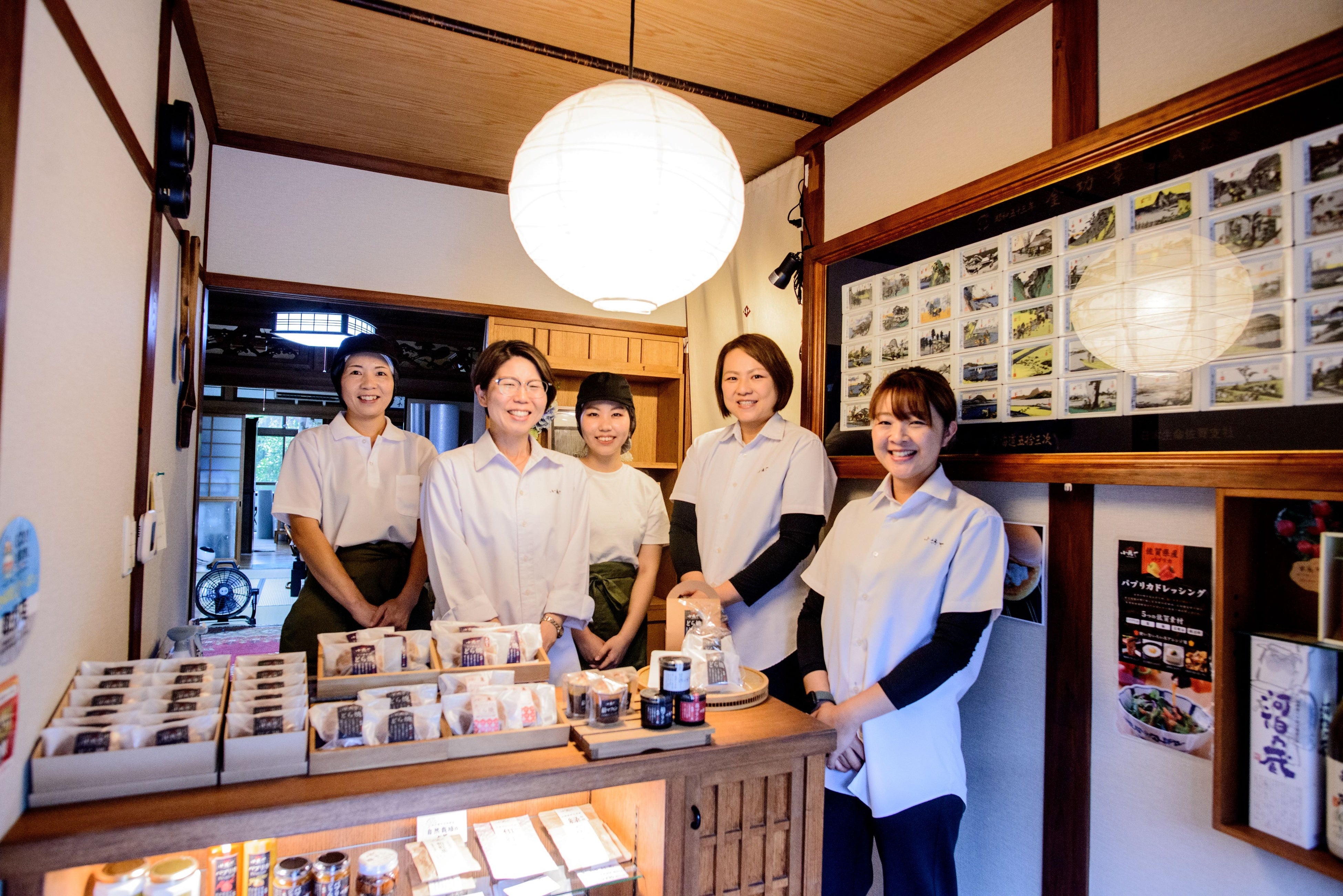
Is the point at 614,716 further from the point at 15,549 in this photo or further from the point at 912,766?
the point at 15,549

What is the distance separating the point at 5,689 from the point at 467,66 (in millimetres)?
2247

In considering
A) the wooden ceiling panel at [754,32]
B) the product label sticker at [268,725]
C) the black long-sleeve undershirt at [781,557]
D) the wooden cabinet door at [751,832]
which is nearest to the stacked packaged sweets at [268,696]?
the product label sticker at [268,725]

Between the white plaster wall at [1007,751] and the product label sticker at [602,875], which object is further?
the white plaster wall at [1007,751]

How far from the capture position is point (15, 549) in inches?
41.4

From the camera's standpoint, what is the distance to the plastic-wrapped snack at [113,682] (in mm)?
1359

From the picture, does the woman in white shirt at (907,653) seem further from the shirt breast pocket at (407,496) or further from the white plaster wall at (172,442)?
the white plaster wall at (172,442)

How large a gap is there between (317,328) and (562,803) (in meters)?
4.75

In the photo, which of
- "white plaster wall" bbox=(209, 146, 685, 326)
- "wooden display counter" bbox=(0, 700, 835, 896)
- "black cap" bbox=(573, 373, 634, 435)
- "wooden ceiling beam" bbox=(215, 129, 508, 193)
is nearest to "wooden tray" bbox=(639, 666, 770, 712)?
"wooden display counter" bbox=(0, 700, 835, 896)

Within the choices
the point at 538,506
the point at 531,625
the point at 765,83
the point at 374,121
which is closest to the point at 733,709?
the point at 531,625

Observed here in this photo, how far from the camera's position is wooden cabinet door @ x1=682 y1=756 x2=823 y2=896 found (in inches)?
57.6

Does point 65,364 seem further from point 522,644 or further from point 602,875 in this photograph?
point 602,875

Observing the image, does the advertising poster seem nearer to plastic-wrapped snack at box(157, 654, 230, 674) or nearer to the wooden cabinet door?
the wooden cabinet door

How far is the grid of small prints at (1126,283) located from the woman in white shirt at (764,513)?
0.30 meters

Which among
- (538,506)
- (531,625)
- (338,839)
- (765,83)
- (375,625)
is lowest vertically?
(338,839)
